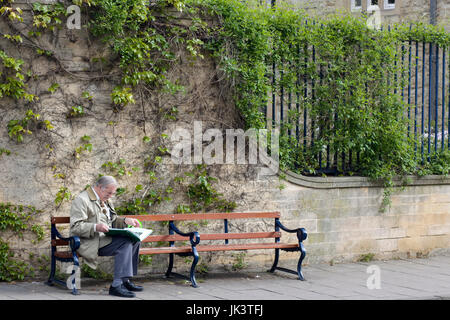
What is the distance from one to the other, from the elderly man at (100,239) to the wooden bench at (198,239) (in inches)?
10.7

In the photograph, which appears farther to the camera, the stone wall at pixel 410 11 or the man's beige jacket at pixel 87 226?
the stone wall at pixel 410 11

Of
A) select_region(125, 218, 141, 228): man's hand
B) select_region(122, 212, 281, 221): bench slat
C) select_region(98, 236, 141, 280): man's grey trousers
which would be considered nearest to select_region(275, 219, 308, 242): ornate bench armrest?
select_region(122, 212, 281, 221): bench slat

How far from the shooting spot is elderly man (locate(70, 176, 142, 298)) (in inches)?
292

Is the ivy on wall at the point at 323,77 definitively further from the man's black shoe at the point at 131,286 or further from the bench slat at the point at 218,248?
the man's black shoe at the point at 131,286

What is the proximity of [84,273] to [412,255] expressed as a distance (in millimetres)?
5393

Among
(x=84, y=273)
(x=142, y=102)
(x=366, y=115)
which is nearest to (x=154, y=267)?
(x=84, y=273)

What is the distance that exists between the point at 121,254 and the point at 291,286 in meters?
2.24

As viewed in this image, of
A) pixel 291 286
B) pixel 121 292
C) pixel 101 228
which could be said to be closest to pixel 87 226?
pixel 101 228

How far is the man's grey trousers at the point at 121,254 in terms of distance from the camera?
744cm

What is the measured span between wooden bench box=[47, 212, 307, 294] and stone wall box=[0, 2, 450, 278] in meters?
0.37

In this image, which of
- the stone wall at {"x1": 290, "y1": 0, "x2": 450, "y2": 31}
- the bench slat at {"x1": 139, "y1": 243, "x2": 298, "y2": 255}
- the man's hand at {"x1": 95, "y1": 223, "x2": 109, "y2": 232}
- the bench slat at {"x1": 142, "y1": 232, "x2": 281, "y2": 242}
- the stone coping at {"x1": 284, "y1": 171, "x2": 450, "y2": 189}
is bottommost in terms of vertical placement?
the bench slat at {"x1": 139, "y1": 243, "x2": 298, "y2": 255}

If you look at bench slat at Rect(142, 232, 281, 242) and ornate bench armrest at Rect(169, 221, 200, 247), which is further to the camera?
bench slat at Rect(142, 232, 281, 242)

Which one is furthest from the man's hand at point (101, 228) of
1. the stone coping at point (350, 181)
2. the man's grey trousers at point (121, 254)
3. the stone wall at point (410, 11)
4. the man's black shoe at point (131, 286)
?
the stone wall at point (410, 11)

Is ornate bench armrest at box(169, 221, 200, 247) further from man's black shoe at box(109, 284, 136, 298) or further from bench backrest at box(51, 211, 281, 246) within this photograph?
man's black shoe at box(109, 284, 136, 298)
